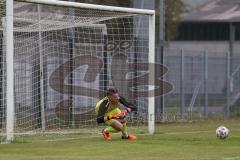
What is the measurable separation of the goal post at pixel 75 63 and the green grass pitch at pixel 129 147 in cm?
125

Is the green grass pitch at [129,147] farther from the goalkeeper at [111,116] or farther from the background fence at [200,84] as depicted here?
the background fence at [200,84]

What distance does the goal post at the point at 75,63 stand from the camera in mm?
21156

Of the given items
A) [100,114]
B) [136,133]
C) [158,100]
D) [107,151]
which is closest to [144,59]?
[158,100]

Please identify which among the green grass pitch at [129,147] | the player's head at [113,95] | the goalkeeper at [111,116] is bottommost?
the green grass pitch at [129,147]

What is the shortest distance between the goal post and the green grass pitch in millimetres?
1251

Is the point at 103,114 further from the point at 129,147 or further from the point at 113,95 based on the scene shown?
Answer: the point at 129,147

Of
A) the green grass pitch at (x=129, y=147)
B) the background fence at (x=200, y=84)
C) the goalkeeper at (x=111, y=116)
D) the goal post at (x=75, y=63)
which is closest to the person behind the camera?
the green grass pitch at (x=129, y=147)

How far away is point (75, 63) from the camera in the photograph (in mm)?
24188

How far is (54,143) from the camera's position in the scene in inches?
714

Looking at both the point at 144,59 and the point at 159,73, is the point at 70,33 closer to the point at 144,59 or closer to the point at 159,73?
the point at 144,59

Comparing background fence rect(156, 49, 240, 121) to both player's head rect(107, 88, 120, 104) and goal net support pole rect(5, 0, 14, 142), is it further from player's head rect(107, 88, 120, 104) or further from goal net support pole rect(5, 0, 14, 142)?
goal net support pole rect(5, 0, 14, 142)

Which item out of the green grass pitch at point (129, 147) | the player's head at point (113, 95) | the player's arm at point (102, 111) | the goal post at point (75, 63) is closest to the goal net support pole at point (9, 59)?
the green grass pitch at point (129, 147)

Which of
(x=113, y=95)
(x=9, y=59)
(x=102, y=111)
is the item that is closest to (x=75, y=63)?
(x=102, y=111)

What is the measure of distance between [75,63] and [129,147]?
7.65m
